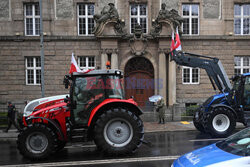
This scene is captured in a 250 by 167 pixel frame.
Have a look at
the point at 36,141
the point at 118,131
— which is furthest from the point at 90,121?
the point at 36,141

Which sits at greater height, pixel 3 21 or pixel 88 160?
pixel 3 21

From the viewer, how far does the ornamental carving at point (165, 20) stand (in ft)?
53.7

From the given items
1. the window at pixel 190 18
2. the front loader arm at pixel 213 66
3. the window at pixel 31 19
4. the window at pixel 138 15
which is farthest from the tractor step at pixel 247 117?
the window at pixel 31 19

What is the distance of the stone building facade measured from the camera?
16.9 m

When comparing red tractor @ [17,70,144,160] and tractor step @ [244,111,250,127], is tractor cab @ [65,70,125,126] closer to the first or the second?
red tractor @ [17,70,144,160]

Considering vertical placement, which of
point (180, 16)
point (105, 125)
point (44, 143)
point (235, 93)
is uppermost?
point (180, 16)

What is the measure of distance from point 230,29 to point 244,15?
69.9 inches

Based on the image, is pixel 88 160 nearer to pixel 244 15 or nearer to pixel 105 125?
pixel 105 125

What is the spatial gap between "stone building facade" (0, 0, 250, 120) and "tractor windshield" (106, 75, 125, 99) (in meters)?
9.83

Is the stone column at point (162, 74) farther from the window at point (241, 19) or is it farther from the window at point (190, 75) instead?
the window at point (241, 19)

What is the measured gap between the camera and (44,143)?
6527 millimetres

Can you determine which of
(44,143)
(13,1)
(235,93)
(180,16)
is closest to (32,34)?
(13,1)

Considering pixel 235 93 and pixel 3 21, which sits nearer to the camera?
pixel 235 93

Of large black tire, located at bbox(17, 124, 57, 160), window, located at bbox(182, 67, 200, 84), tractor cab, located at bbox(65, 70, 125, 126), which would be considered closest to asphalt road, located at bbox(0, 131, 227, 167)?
large black tire, located at bbox(17, 124, 57, 160)
